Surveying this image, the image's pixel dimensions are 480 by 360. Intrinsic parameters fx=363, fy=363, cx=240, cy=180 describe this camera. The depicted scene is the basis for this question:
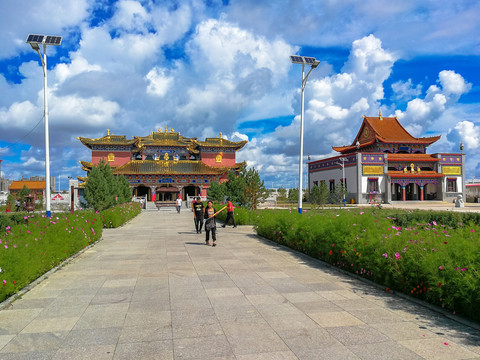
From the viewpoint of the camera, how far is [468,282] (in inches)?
191

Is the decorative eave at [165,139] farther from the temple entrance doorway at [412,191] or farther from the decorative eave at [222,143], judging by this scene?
the temple entrance doorway at [412,191]

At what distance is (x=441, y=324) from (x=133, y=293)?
16.0 ft

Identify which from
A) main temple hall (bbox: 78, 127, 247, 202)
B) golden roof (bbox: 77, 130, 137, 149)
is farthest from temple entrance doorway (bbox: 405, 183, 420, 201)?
golden roof (bbox: 77, 130, 137, 149)

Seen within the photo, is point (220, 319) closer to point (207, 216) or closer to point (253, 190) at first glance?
point (207, 216)

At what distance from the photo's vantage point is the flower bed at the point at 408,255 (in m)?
5.16

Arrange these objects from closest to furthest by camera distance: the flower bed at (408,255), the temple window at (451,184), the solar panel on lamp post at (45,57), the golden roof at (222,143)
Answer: the flower bed at (408,255), the solar panel on lamp post at (45,57), the temple window at (451,184), the golden roof at (222,143)

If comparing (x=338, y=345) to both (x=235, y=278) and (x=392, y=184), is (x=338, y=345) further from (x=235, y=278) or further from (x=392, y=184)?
(x=392, y=184)

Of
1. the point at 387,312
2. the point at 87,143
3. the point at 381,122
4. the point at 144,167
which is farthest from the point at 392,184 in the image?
the point at 387,312

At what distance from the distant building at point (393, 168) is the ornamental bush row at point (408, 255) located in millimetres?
36612

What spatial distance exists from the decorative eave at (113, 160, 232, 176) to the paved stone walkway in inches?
1629

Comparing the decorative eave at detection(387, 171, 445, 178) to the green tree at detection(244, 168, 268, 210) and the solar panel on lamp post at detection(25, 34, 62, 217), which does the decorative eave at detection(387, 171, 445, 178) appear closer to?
the green tree at detection(244, 168, 268, 210)

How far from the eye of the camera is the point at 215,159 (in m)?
54.8

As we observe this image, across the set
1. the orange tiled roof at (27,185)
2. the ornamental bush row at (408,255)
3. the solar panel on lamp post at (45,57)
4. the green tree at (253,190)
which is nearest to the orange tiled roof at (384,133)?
the green tree at (253,190)

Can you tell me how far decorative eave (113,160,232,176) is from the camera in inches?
1938
